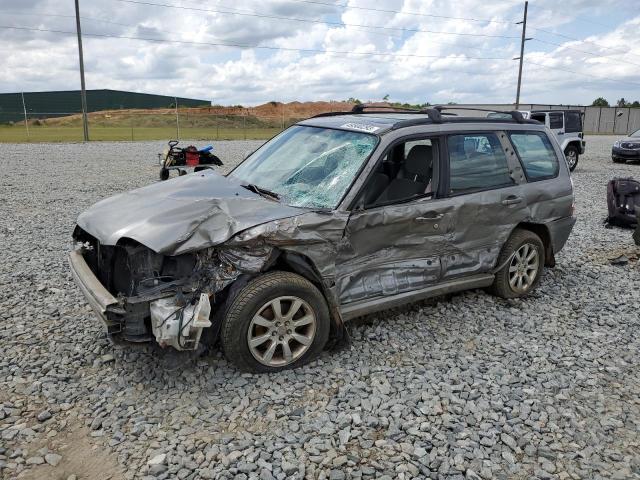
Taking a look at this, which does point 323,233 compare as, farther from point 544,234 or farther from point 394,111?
point 544,234

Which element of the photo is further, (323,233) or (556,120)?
(556,120)

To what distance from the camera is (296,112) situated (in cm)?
6794

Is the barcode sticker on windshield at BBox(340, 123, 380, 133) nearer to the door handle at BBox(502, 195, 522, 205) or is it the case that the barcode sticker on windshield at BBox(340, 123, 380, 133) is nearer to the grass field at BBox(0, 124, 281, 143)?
the door handle at BBox(502, 195, 522, 205)

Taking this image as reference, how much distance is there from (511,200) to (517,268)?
74 centimetres

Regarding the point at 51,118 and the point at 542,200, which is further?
the point at 51,118

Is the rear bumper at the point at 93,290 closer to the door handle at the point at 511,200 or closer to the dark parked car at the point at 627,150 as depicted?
the door handle at the point at 511,200

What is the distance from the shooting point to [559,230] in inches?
213

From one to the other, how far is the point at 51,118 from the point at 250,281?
49989mm

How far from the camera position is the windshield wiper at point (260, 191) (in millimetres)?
4113

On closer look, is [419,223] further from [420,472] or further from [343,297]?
[420,472]

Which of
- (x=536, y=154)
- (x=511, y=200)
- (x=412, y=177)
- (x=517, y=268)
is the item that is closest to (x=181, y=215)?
(x=412, y=177)

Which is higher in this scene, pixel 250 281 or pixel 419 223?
pixel 419 223

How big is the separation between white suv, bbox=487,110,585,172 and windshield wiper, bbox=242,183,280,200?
47.8 feet

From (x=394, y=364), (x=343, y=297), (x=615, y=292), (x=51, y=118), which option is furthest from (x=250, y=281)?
(x=51, y=118)
